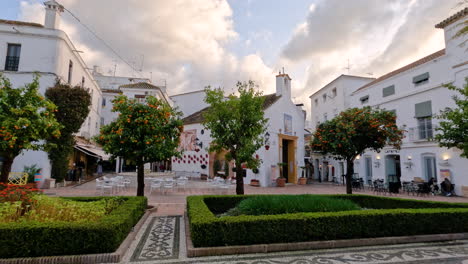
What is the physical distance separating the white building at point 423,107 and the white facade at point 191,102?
19388 millimetres

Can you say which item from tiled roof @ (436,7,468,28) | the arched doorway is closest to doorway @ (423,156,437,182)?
the arched doorway

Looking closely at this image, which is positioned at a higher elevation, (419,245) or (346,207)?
(346,207)

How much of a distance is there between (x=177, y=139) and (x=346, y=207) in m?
7.27

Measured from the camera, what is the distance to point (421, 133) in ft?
66.7

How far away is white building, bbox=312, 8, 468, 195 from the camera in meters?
17.6

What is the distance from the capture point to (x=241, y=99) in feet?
38.2

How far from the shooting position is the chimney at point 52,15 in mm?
18156

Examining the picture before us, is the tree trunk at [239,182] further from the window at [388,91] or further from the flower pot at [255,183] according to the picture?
the window at [388,91]

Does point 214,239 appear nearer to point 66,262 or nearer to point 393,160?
point 66,262

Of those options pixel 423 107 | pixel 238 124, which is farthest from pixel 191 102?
pixel 423 107

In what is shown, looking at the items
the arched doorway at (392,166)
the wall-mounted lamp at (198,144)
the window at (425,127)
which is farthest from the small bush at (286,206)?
the wall-mounted lamp at (198,144)

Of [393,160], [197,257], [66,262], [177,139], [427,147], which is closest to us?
[66,262]

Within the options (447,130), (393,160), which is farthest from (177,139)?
(393,160)

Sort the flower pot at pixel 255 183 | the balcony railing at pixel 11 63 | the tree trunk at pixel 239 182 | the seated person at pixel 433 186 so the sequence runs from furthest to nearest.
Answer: the flower pot at pixel 255 183 < the seated person at pixel 433 186 < the balcony railing at pixel 11 63 < the tree trunk at pixel 239 182
